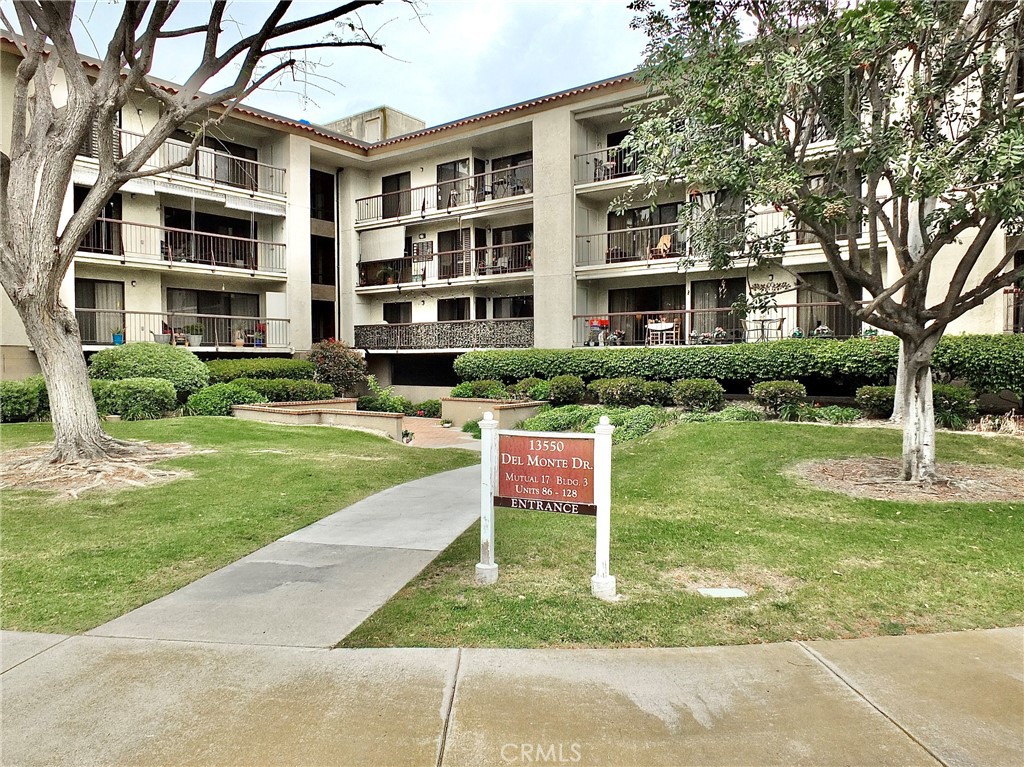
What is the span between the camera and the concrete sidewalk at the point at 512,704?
3.06 metres

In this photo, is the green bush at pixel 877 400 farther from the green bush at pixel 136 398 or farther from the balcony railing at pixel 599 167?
the green bush at pixel 136 398

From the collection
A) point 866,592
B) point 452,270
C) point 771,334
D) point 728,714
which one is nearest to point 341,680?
point 728,714

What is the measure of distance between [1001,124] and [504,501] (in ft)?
23.6

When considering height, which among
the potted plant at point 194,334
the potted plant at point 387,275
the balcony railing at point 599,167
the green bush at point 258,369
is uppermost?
the balcony railing at point 599,167

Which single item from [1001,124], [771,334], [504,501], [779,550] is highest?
[1001,124]

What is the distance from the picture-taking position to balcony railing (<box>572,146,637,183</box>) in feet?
76.9

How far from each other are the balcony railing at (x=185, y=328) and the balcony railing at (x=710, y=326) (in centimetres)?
1197

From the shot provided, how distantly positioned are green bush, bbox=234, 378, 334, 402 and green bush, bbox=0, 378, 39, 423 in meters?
5.04

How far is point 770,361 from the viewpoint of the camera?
677 inches

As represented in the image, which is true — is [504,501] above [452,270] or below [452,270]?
below

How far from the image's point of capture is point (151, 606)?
4910mm

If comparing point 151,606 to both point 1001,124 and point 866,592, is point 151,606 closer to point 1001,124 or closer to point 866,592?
point 866,592

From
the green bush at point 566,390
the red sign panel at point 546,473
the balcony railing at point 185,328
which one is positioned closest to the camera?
the red sign panel at point 546,473

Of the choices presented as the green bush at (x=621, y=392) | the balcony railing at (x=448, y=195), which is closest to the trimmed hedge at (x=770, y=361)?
the green bush at (x=621, y=392)
